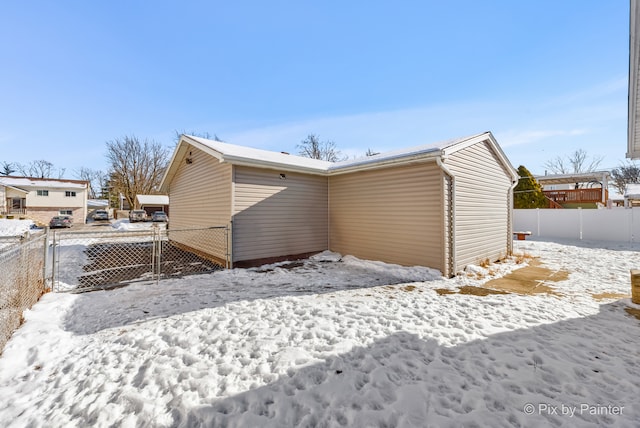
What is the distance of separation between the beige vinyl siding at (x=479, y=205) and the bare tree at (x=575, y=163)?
4021 cm

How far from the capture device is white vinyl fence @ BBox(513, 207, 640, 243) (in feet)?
40.6

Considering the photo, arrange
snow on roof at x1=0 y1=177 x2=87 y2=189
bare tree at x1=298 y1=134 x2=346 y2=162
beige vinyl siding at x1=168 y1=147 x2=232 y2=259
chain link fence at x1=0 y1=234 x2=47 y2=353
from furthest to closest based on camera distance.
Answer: bare tree at x1=298 y1=134 x2=346 y2=162
snow on roof at x1=0 y1=177 x2=87 y2=189
beige vinyl siding at x1=168 y1=147 x2=232 y2=259
chain link fence at x1=0 y1=234 x2=47 y2=353

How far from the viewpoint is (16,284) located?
3709mm

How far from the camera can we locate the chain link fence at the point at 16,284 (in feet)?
10.3

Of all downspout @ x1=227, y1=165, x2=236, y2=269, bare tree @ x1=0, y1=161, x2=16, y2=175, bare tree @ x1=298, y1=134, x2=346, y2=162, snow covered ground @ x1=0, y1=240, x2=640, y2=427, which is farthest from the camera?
bare tree @ x1=0, y1=161, x2=16, y2=175

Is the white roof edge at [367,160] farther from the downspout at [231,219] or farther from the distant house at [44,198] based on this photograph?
the distant house at [44,198]

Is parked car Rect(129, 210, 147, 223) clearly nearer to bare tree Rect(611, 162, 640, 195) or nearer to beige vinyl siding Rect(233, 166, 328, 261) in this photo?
beige vinyl siding Rect(233, 166, 328, 261)

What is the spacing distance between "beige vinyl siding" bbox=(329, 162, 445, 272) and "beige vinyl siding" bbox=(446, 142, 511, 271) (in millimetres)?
611

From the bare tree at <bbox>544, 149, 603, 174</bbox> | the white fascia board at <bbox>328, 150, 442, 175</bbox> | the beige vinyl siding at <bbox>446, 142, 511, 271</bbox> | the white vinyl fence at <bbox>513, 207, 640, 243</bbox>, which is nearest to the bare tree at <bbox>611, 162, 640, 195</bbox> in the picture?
the bare tree at <bbox>544, 149, 603, 174</bbox>

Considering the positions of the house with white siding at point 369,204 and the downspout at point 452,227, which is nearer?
the downspout at point 452,227

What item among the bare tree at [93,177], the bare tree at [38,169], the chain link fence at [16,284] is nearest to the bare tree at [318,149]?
the chain link fence at [16,284]

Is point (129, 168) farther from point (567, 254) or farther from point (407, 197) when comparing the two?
point (567, 254)

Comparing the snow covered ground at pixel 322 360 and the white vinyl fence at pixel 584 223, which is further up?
the white vinyl fence at pixel 584 223

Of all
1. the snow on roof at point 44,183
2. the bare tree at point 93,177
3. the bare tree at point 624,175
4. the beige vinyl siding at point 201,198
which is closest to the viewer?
the beige vinyl siding at point 201,198
